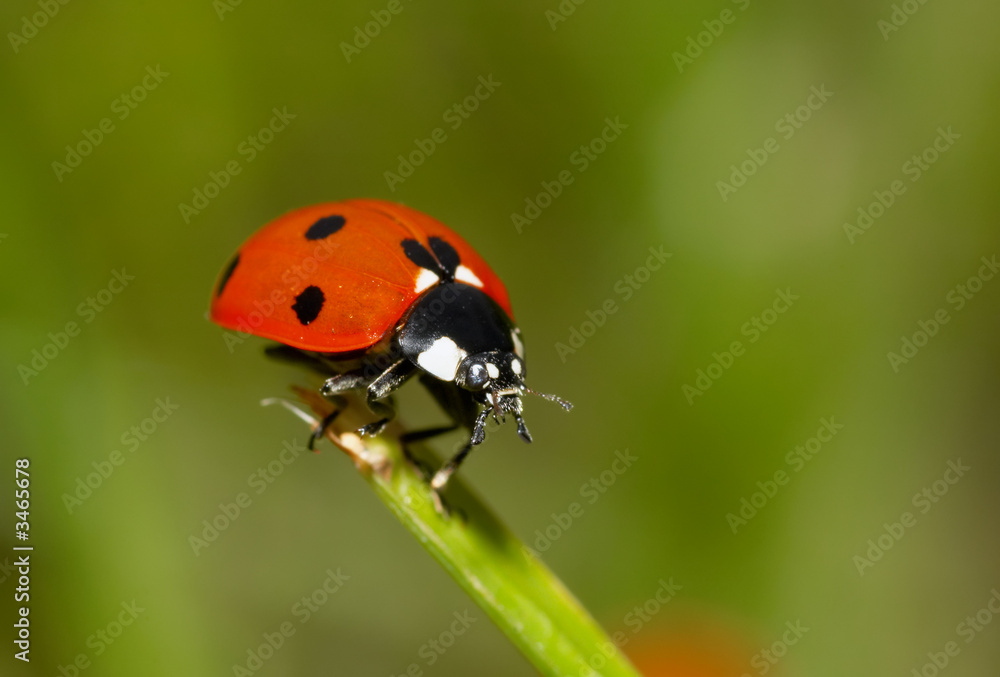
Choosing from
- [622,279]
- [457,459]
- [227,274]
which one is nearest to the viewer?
[457,459]

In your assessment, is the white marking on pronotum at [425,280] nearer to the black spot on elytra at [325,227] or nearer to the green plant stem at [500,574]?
the black spot on elytra at [325,227]

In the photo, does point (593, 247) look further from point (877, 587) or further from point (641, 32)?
point (877, 587)

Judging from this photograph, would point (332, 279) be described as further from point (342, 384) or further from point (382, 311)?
point (342, 384)

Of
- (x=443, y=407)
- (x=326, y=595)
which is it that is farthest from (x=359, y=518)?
(x=443, y=407)

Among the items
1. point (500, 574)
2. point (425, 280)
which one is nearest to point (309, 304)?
point (425, 280)

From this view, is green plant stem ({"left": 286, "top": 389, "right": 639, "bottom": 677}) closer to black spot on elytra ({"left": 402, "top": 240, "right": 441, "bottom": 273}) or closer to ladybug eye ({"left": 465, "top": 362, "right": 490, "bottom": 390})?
ladybug eye ({"left": 465, "top": 362, "right": 490, "bottom": 390})

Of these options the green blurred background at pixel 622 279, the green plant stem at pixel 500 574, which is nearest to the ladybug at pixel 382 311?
the green plant stem at pixel 500 574

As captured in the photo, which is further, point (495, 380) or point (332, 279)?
point (332, 279)

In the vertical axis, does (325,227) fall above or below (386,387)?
above
